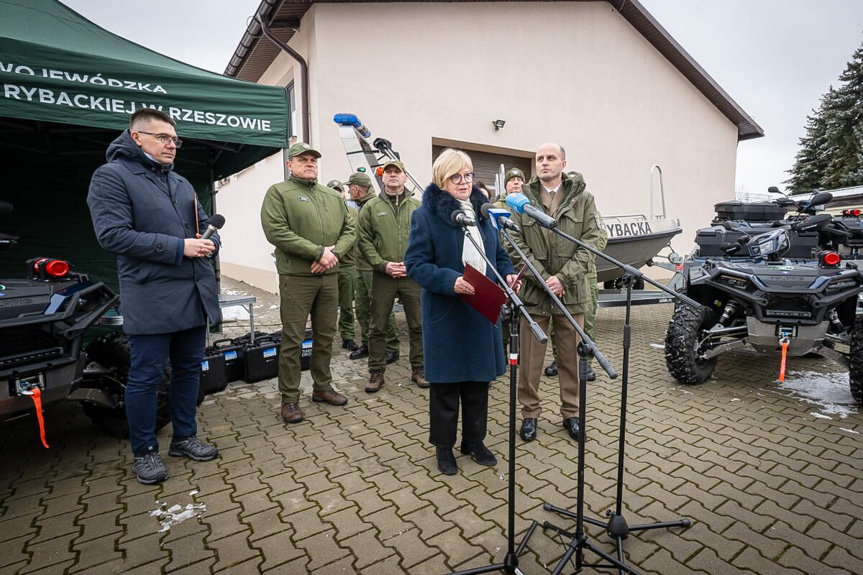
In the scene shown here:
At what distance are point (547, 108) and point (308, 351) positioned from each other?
26.4 feet

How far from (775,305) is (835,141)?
29.9 metres

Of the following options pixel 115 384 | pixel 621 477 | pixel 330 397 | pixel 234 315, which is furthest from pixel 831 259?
pixel 234 315

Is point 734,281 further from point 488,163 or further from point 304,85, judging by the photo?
point 304,85

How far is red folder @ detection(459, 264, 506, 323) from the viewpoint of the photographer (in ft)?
6.89

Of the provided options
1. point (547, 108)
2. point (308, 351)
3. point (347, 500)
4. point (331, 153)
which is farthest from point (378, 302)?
point (547, 108)

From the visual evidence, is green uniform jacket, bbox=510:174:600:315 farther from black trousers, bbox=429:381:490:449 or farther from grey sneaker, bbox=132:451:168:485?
grey sneaker, bbox=132:451:168:485

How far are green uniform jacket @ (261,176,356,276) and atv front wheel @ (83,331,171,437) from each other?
1107mm

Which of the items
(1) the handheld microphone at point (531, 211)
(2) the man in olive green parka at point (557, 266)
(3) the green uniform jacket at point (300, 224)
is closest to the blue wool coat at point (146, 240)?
(3) the green uniform jacket at point (300, 224)

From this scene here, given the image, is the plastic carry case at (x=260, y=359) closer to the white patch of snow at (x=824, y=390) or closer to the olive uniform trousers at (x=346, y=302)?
the olive uniform trousers at (x=346, y=302)

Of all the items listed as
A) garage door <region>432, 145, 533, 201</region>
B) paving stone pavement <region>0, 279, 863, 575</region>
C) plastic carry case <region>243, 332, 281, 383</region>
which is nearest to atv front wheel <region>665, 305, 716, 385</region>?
paving stone pavement <region>0, 279, 863, 575</region>

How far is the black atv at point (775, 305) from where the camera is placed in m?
3.66

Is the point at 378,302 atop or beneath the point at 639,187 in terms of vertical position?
beneath

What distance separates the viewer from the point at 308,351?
4.83 metres

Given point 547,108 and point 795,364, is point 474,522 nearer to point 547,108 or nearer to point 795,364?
point 795,364
